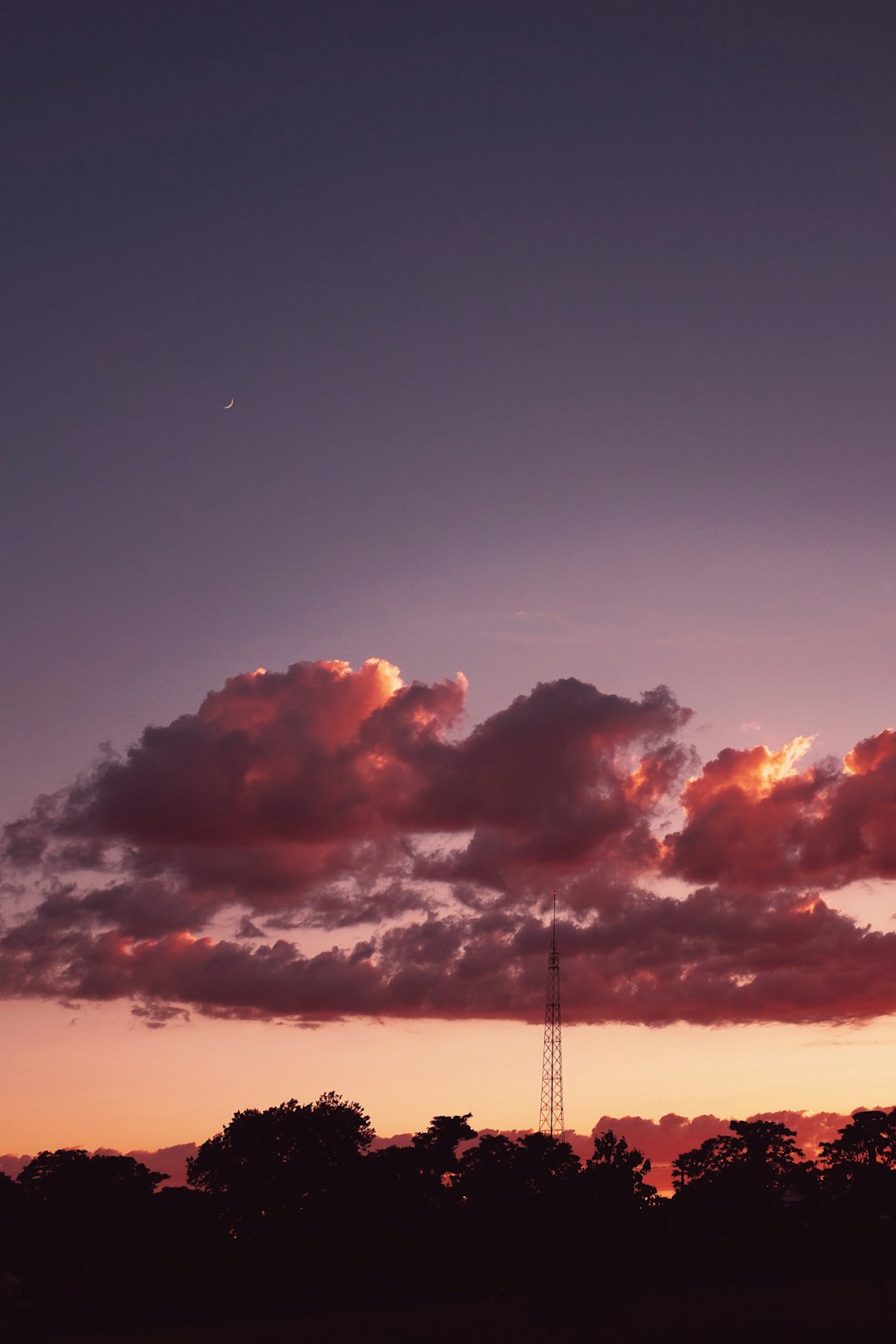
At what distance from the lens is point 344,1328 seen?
301ft

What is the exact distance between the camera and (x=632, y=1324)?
3329 inches

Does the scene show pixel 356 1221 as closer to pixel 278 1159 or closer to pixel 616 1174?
pixel 278 1159

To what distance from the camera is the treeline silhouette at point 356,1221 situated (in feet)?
356

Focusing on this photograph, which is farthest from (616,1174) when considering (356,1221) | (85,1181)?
(85,1181)

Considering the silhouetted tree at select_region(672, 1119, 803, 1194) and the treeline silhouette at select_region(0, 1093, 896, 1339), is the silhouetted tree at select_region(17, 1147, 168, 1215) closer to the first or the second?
the treeline silhouette at select_region(0, 1093, 896, 1339)

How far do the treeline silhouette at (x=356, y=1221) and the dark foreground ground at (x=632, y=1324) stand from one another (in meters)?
3.33

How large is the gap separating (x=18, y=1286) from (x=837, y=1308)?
282ft

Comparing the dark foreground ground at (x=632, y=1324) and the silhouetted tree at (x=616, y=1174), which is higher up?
the silhouetted tree at (x=616, y=1174)

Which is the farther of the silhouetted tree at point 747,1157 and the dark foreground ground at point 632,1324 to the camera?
the silhouetted tree at point 747,1157

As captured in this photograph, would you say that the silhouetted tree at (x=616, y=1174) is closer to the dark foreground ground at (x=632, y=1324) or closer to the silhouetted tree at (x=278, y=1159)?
the dark foreground ground at (x=632, y=1324)

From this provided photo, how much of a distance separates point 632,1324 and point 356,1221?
42378 millimetres

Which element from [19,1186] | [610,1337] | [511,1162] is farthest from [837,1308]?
[19,1186]

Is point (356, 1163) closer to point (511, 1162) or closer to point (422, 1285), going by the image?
point (511, 1162)

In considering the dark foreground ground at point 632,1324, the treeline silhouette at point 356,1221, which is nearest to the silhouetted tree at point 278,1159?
the treeline silhouette at point 356,1221
